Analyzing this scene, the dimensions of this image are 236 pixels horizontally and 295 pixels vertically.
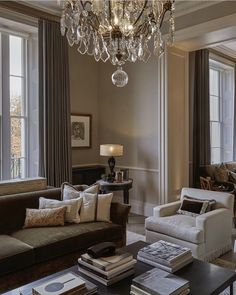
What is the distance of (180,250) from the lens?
2342mm

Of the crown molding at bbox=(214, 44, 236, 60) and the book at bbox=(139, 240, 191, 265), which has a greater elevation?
the crown molding at bbox=(214, 44, 236, 60)

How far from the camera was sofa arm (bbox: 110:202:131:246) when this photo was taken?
359 cm

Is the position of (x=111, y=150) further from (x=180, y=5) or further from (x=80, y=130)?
(x=180, y=5)

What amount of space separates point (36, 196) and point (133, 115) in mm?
2728

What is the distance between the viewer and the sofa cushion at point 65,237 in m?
2.87

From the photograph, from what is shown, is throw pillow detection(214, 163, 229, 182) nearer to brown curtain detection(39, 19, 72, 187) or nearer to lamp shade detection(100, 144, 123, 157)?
lamp shade detection(100, 144, 123, 157)

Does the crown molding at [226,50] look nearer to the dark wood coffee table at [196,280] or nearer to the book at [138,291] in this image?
the dark wood coffee table at [196,280]

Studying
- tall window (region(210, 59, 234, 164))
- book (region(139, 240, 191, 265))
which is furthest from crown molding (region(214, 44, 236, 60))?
book (region(139, 240, 191, 265))

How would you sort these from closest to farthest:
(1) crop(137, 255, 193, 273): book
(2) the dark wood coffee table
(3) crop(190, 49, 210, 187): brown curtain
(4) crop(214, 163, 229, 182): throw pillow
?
(2) the dark wood coffee table
(1) crop(137, 255, 193, 273): book
(4) crop(214, 163, 229, 182): throw pillow
(3) crop(190, 49, 210, 187): brown curtain

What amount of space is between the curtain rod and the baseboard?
353 centimetres

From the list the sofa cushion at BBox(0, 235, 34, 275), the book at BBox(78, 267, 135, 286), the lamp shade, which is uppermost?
the lamp shade

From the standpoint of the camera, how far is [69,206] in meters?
3.46

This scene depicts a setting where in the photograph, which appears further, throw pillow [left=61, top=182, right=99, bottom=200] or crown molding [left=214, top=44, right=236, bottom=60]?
crown molding [left=214, top=44, right=236, bottom=60]

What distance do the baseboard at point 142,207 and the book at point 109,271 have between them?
3273 mm
